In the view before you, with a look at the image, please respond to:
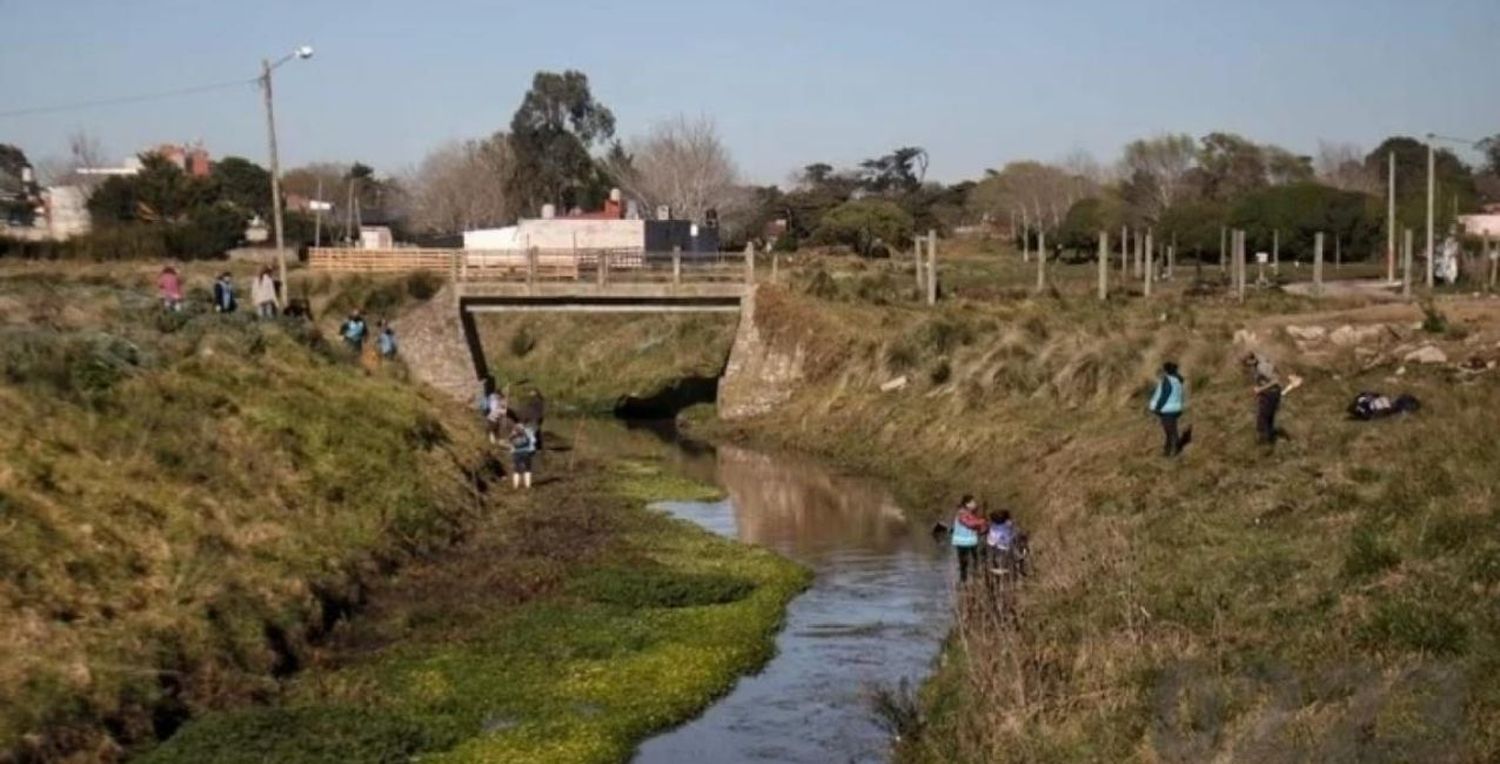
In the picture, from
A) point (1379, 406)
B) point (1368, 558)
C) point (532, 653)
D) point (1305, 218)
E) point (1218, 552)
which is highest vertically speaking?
point (1305, 218)

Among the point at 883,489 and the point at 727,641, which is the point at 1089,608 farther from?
the point at 883,489

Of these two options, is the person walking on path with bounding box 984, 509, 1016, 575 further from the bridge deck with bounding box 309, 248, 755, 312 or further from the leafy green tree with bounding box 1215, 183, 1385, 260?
the leafy green tree with bounding box 1215, 183, 1385, 260

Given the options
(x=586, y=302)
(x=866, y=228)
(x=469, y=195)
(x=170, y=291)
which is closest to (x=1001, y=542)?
(x=170, y=291)

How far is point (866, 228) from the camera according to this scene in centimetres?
10706

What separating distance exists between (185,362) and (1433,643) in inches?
913

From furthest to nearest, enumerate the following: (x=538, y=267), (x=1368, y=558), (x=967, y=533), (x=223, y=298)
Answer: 1. (x=538, y=267)
2. (x=223, y=298)
3. (x=967, y=533)
4. (x=1368, y=558)

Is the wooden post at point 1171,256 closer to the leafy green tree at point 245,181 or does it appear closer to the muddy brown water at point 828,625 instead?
the muddy brown water at point 828,625

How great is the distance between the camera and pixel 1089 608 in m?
19.2

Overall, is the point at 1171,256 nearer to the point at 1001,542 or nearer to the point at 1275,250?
the point at 1275,250

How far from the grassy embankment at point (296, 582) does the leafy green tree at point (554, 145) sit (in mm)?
94734

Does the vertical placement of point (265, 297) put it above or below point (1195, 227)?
below

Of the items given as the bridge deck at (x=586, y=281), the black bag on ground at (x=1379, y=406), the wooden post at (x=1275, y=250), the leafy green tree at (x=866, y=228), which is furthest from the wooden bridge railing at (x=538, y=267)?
the leafy green tree at (x=866, y=228)

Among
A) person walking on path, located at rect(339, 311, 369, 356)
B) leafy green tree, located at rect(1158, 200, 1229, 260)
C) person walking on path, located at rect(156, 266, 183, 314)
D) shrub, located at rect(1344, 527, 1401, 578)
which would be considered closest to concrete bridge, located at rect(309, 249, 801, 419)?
person walking on path, located at rect(339, 311, 369, 356)

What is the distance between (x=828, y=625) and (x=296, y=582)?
287 inches
